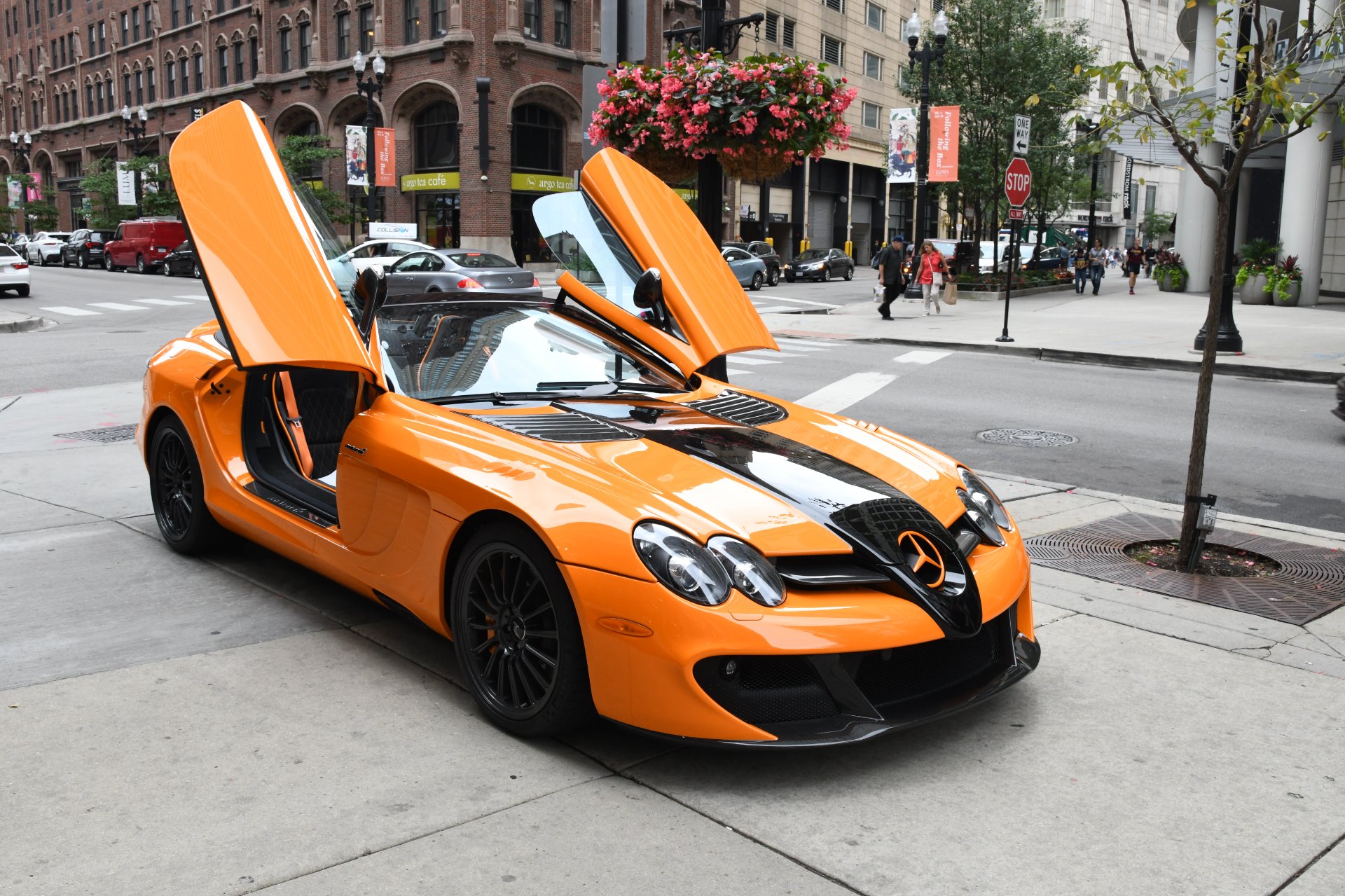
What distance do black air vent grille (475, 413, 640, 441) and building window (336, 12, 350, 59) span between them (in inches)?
1986

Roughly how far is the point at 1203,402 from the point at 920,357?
442 inches

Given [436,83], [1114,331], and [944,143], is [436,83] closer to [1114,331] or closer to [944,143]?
[944,143]

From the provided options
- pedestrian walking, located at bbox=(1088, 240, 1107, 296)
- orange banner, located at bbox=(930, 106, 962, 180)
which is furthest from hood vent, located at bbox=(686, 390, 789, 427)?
pedestrian walking, located at bbox=(1088, 240, 1107, 296)

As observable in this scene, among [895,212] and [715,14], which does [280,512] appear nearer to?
[715,14]

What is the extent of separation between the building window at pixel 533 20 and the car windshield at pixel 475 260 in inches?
925

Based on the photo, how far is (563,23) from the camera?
47375mm

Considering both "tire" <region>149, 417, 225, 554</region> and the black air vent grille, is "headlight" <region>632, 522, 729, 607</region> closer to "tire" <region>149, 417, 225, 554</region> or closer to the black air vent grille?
the black air vent grille

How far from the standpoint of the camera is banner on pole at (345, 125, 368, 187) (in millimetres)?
36656

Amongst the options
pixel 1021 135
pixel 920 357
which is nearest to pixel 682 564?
pixel 920 357

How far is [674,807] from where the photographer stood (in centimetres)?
324

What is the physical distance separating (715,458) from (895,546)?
0.75 metres

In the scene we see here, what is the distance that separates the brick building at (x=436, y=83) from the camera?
4556 centimetres

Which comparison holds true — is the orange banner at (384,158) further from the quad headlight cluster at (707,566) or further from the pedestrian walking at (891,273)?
the quad headlight cluster at (707,566)

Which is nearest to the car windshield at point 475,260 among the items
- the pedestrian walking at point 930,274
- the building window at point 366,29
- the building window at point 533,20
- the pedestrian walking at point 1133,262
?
the pedestrian walking at point 930,274
